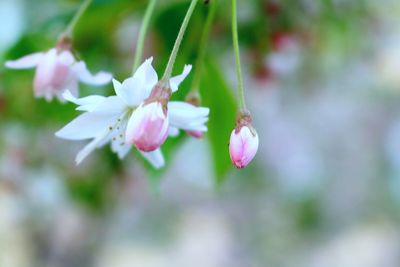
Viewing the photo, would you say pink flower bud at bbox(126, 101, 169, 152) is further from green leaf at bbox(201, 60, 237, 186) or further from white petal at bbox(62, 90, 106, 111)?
green leaf at bbox(201, 60, 237, 186)

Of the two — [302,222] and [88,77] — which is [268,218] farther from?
[88,77]

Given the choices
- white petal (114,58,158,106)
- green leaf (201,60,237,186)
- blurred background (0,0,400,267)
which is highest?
blurred background (0,0,400,267)

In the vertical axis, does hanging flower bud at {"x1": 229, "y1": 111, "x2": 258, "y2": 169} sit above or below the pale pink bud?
above

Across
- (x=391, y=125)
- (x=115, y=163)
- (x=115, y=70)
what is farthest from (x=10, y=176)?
(x=391, y=125)

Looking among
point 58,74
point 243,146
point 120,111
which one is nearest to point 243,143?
point 243,146

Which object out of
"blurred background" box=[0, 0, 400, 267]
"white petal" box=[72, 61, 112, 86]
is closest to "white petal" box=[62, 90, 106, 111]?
"white petal" box=[72, 61, 112, 86]

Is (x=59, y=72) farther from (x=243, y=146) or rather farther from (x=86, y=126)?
(x=243, y=146)

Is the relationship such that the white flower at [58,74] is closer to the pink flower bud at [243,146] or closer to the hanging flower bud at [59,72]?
the hanging flower bud at [59,72]
